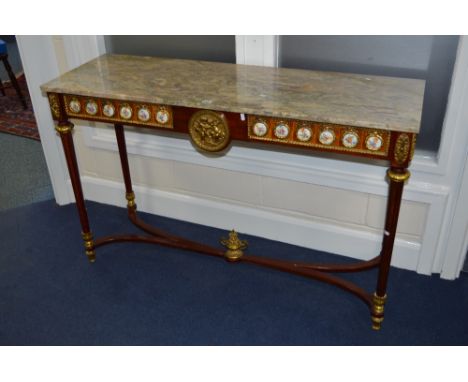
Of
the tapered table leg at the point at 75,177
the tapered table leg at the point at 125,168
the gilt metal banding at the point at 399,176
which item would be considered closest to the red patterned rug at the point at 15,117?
the tapered table leg at the point at 125,168

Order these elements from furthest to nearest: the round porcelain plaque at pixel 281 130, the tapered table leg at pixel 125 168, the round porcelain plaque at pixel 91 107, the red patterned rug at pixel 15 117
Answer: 1. the red patterned rug at pixel 15 117
2. the tapered table leg at pixel 125 168
3. the round porcelain plaque at pixel 91 107
4. the round porcelain plaque at pixel 281 130

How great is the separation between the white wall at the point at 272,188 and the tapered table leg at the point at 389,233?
352 mm

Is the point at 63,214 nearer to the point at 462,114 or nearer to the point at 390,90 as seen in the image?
the point at 390,90

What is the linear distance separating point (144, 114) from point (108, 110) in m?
0.17

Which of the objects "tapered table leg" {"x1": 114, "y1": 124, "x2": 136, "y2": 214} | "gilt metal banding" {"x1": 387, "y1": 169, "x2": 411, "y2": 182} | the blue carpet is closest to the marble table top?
"gilt metal banding" {"x1": 387, "y1": 169, "x2": 411, "y2": 182}

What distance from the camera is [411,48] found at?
2.19 meters

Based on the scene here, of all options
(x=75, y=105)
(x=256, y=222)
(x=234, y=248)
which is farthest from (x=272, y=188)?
(x=75, y=105)

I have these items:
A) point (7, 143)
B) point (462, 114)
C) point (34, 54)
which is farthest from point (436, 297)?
point (7, 143)

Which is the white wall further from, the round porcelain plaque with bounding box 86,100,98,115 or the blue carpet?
the round porcelain plaque with bounding box 86,100,98,115

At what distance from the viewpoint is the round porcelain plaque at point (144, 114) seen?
2145mm

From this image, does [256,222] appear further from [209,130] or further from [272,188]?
[209,130]

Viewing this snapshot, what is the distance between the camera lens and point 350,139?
74.0 inches

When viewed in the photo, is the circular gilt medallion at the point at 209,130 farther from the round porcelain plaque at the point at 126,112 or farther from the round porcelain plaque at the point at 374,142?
the round porcelain plaque at the point at 374,142

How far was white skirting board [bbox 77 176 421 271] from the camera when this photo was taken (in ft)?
8.66
